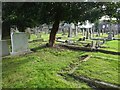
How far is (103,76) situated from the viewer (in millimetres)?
7227

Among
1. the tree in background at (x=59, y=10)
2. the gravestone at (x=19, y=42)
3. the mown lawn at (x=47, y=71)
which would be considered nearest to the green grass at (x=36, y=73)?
the mown lawn at (x=47, y=71)

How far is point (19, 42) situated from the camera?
35.3 ft

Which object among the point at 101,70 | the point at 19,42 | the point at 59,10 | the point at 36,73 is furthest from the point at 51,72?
the point at 59,10

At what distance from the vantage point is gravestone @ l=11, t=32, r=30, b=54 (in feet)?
34.2

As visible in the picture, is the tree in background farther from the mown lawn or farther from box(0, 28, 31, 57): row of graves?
the mown lawn

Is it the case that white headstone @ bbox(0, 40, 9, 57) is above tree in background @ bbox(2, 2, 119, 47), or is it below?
below

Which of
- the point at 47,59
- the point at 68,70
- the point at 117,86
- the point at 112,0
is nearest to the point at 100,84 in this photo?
the point at 117,86

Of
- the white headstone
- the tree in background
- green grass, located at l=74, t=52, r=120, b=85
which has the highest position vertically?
the tree in background

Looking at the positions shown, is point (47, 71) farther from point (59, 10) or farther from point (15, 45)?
point (59, 10)

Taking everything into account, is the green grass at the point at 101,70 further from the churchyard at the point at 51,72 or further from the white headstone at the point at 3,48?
the white headstone at the point at 3,48

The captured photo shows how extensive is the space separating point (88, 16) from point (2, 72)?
589cm

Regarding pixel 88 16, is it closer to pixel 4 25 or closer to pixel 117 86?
pixel 117 86

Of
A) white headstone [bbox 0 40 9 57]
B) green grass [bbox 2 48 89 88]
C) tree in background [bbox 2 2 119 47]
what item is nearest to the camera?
green grass [bbox 2 48 89 88]

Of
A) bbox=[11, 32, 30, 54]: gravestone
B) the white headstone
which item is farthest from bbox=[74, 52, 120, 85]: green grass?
the white headstone
